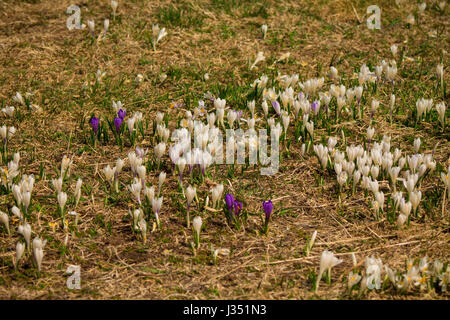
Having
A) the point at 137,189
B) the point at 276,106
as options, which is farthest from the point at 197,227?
the point at 276,106

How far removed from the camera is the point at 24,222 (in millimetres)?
3170

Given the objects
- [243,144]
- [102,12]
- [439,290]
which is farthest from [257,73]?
[439,290]

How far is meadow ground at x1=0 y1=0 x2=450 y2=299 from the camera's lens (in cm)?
293

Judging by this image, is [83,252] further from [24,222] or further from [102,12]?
[102,12]

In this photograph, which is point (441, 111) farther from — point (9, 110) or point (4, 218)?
point (9, 110)

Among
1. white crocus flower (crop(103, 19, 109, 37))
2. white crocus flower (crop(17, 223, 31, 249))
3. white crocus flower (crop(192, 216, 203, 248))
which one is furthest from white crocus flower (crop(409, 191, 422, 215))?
white crocus flower (crop(103, 19, 109, 37))

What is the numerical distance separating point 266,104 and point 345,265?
1.66 metres

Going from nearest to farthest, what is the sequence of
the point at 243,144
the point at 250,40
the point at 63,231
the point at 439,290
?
the point at 439,290 → the point at 63,231 → the point at 243,144 → the point at 250,40

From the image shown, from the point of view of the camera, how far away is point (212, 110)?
15.2ft

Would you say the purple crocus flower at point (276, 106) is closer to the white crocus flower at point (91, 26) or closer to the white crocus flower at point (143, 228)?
the white crocus flower at point (143, 228)

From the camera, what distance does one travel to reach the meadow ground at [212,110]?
293 centimetres

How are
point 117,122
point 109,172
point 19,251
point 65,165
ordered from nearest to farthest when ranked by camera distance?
point 19,251 < point 109,172 < point 65,165 < point 117,122

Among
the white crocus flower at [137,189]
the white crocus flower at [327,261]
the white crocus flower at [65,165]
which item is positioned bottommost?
the white crocus flower at [327,261]

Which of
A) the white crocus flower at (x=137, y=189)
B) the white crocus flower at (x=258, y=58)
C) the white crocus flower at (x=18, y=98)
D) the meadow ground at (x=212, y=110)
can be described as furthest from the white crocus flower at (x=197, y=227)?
the white crocus flower at (x=258, y=58)
